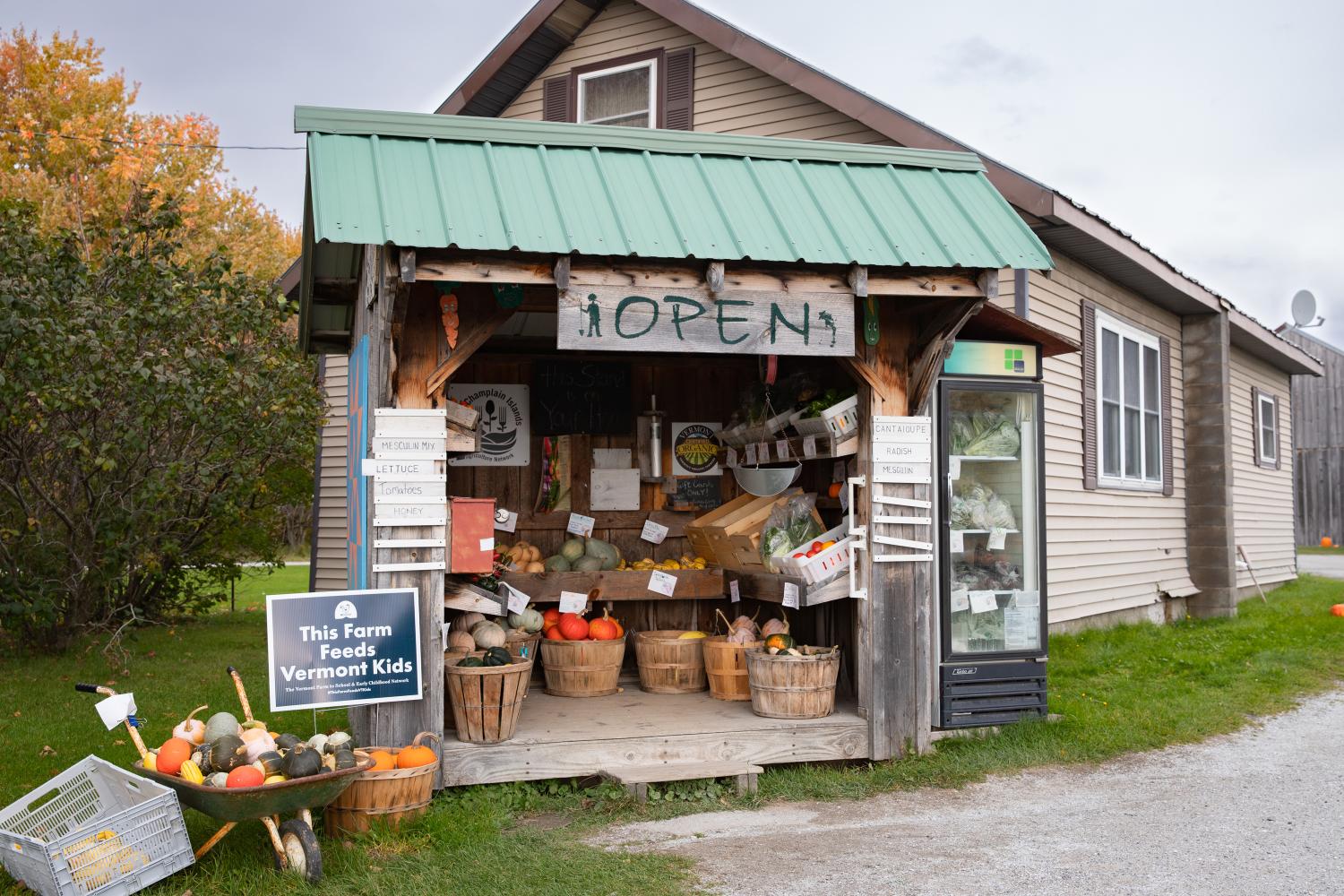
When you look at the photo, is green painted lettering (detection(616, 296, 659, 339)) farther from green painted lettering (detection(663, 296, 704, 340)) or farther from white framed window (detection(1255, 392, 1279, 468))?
white framed window (detection(1255, 392, 1279, 468))

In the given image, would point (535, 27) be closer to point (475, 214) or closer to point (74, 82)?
point (475, 214)

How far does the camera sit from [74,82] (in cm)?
2583

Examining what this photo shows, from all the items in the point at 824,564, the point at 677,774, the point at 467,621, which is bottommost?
the point at 677,774

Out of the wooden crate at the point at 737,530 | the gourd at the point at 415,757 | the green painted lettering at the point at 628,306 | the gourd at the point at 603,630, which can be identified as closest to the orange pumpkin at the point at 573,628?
the gourd at the point at 603,630

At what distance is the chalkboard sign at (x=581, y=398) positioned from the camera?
8867 millimetres

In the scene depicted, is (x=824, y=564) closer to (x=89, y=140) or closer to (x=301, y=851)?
(x=301, y=851)

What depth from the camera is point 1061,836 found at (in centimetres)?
574

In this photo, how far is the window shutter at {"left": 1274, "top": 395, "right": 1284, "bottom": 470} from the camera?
1945 centimetres

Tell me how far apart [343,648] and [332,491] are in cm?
919

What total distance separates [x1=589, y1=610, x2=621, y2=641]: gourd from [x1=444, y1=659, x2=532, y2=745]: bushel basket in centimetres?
159

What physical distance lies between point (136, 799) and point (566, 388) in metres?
4.59

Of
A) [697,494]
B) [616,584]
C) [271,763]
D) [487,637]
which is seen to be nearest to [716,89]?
[697,494]

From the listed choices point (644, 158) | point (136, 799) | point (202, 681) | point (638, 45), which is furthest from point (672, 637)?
point (638, 45)

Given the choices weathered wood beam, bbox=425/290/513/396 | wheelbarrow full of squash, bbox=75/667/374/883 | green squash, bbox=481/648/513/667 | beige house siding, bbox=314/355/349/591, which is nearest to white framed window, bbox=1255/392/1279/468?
beige house siding, bbox=314/355/349/591
